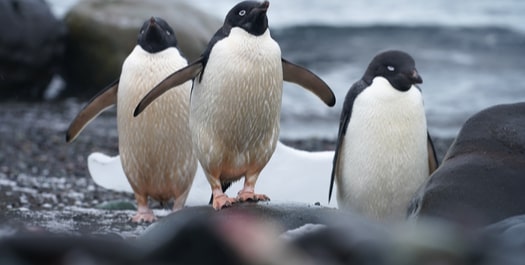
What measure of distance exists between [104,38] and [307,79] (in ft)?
25.5

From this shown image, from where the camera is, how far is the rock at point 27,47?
1310cm

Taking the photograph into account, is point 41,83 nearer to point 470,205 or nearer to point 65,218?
point 65,218

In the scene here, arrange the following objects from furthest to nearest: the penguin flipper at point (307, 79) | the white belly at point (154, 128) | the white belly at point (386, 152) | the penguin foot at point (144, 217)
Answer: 1. the white belly at point (154, 128)
2. the penguin foot at point (144, 217)
3. the white belly at point (386, 152)
4. the penguin flipper at point (307, 79)

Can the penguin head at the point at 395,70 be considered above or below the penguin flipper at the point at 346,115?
above

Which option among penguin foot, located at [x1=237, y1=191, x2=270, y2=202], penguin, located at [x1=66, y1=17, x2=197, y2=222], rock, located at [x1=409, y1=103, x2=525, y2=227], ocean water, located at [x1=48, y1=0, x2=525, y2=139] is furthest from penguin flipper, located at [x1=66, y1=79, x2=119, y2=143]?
ocean water, located at [x1=48, y1=0, x2=525, y2=139]

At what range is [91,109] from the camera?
7.44 meters

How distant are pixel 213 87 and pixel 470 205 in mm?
1517

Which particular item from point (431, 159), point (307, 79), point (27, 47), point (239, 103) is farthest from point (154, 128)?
point (27, 47)

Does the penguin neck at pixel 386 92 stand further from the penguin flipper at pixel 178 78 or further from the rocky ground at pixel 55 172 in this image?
the rocky ground at pixel 55 172

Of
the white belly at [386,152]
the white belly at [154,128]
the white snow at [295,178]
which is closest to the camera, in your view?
the white belly at [386,152]

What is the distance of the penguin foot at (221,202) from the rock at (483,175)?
974mm

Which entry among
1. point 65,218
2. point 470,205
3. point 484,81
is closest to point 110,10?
point 484,81

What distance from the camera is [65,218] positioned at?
6.89 metres

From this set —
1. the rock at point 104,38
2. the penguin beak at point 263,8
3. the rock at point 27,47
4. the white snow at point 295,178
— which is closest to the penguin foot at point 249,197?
the penguin beak at point 263,8
